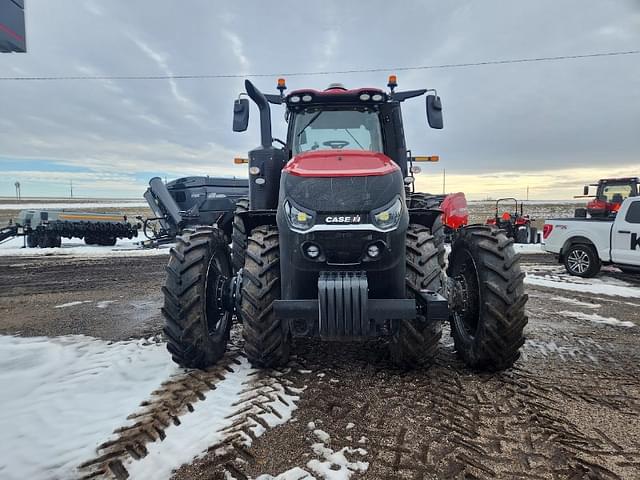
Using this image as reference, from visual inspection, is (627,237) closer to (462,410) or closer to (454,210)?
(454,210)

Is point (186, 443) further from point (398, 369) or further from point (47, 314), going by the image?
point (47, 314)

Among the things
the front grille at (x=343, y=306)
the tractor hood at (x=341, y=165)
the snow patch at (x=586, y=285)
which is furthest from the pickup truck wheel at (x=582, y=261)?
the front grille at (x=343, y=306)

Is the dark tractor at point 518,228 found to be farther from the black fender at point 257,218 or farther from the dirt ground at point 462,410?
the black fender at point 257,218

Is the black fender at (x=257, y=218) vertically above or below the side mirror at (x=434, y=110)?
below

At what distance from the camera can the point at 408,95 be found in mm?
4957

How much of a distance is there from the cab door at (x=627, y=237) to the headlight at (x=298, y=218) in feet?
28.3

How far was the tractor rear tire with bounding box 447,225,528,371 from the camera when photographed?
3.45 meters

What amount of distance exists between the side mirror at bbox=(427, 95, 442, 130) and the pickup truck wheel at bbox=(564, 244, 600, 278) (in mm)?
7033

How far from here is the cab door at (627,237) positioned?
336 inches

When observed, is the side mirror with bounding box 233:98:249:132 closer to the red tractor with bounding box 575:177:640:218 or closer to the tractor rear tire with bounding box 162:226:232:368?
the tractor rear tire with bounding box 162:226:232:368

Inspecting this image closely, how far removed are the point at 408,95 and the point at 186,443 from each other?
14.4ft

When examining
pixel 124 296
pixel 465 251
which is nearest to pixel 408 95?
pixel 465 251

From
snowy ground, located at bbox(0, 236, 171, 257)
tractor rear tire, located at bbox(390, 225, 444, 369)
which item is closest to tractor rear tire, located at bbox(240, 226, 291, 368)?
tractor rear tire, located at bbox(390, 225, 444, 369)

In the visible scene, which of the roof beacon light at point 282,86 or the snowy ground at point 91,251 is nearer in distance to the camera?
the roof beacon light at point 282,86
